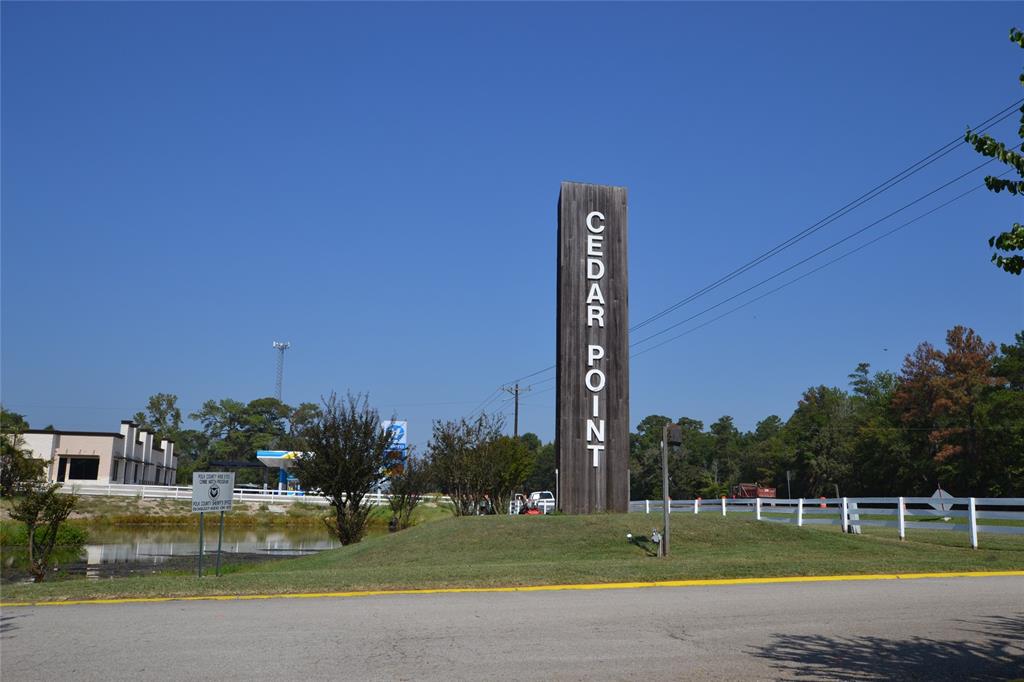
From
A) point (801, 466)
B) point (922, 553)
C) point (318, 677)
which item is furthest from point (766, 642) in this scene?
point (801, 466)

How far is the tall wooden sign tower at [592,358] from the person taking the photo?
29.3m

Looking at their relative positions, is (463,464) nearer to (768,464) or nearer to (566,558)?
(566,558)

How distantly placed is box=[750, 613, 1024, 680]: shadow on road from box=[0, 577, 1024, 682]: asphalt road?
22mm

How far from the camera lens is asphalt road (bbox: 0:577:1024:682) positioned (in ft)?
25.3

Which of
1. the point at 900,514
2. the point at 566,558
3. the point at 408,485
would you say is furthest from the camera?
the point at 408,485

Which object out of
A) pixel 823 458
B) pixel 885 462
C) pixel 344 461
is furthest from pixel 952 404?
pixel 344 461

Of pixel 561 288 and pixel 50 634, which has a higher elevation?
pixel 561 288

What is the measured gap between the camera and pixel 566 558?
61.1 ft

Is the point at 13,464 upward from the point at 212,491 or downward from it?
upward

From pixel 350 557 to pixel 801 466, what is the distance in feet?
244

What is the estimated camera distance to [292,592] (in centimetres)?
1290

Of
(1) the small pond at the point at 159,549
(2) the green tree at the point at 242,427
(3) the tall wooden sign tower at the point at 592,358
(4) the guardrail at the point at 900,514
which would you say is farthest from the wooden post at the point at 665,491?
(2) the green tree at the point at 242,427

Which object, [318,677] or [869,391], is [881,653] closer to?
[318,677]

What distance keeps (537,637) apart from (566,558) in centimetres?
962
